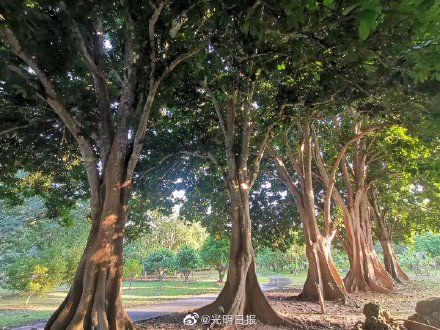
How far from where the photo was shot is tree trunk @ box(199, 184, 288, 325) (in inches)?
384

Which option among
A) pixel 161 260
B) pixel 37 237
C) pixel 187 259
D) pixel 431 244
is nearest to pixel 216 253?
pixel 187 259

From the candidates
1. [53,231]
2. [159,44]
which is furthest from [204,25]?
[53,231]

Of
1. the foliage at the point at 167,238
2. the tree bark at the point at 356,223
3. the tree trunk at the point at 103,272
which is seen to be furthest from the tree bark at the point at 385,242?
the tree trunk at the point at 103,272

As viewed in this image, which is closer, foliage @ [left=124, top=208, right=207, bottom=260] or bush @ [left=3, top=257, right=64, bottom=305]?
bush @ [left=3, top=257, right=64, bottom=305]

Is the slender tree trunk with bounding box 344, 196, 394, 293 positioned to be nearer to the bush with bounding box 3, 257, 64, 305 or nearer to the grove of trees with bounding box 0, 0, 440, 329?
the grove of trees with bounding box 0, 0, 440, 329

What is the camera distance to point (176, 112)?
41.8ft

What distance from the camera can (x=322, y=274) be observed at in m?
15.2

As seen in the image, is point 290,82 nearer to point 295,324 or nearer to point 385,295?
point 295,324

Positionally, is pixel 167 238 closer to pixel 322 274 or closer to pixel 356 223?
pixel 356 223

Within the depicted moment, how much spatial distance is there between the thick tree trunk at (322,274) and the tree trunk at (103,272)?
9.45 m

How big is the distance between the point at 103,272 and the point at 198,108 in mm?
6584

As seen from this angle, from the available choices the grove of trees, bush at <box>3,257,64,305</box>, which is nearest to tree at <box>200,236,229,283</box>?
the grove of trees

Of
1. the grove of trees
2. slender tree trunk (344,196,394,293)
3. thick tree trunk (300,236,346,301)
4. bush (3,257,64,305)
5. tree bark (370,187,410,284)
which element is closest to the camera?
the grove of trees

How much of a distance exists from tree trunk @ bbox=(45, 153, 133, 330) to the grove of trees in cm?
Result: 3
